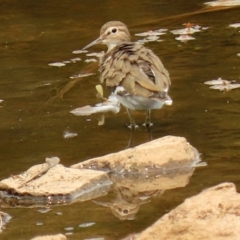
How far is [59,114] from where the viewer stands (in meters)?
8.45

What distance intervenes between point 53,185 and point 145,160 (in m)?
0.73

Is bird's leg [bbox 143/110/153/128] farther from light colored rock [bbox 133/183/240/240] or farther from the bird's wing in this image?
light colored rock [bbox 133/183/240/240]

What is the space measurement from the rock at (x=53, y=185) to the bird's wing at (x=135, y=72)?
1.31 m

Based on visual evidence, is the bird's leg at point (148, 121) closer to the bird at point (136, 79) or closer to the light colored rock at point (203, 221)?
the bird at point (136, 79)

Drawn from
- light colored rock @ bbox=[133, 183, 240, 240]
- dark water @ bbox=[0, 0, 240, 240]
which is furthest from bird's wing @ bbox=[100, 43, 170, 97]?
light colored rock @ bbox=[133, 183, 240, 240]

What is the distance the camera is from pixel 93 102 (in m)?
8.73

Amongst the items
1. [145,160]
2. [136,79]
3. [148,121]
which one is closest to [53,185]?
[145,160]

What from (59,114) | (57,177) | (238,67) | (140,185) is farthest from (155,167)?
(238,67)

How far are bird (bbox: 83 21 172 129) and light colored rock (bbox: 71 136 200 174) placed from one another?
2.60 ft

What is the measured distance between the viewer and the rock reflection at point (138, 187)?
616cm

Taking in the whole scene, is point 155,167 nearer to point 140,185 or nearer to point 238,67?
point 140,185

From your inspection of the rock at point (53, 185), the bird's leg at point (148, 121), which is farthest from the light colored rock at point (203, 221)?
the bird's leg at point (148, 121)

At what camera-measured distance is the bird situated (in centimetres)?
769

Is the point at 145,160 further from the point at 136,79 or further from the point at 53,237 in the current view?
the point at 53,237
